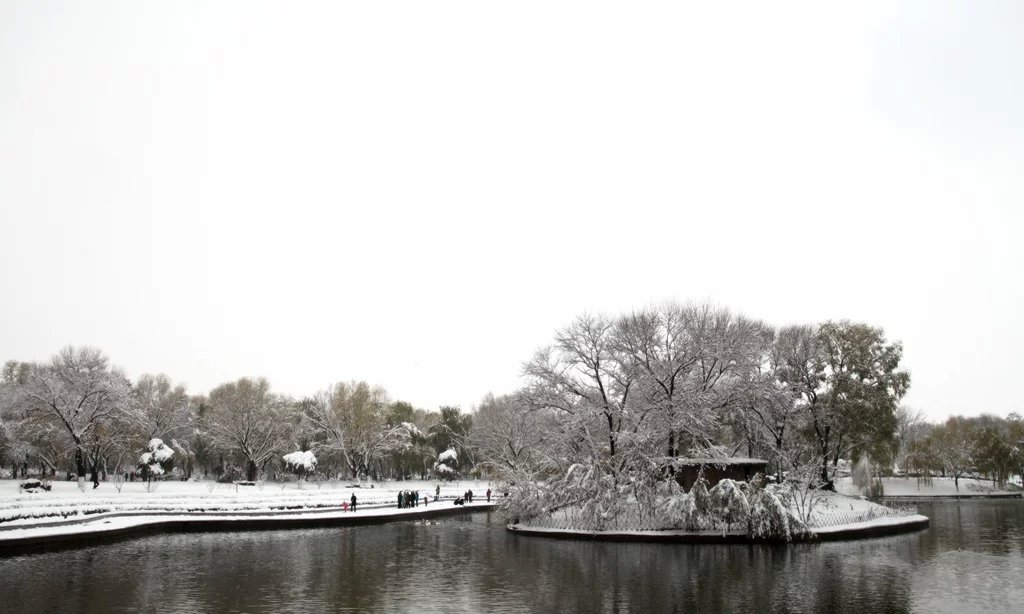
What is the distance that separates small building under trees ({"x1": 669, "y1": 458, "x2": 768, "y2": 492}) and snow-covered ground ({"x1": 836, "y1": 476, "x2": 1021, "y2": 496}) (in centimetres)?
4719

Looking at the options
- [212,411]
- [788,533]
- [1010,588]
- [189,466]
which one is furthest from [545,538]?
[189,466]

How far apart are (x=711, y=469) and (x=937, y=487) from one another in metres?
72.3

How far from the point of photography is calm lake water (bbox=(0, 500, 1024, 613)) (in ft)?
55.5

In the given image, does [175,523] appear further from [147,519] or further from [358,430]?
[358,430]

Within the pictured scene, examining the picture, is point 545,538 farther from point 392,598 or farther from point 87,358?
point 87,358

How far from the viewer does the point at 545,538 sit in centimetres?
3400

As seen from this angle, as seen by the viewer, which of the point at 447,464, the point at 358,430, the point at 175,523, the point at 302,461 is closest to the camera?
the point at 175,523

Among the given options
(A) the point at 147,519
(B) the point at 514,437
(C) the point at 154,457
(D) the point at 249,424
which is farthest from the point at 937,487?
(A) the point at 147,519

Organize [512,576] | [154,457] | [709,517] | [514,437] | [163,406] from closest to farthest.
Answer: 1. [512,576]
2. [709,517]
3. [154,457]
4. [514,437]
5. [163,406]

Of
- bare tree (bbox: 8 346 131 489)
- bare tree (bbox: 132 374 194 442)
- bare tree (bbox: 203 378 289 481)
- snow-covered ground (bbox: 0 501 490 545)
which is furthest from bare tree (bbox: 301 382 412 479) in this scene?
snow-covered ground (bbox: 0 501 490 545)

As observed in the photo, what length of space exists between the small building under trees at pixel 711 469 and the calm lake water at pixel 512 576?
694cm

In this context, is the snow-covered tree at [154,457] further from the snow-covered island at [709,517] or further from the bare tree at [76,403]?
the snow-covered island at [709,517]

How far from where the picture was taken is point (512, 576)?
21.6 m

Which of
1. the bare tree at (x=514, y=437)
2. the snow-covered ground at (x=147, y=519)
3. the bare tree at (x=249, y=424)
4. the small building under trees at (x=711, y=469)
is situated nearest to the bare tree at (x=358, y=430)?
the bare tree at (x=249, y=424)
